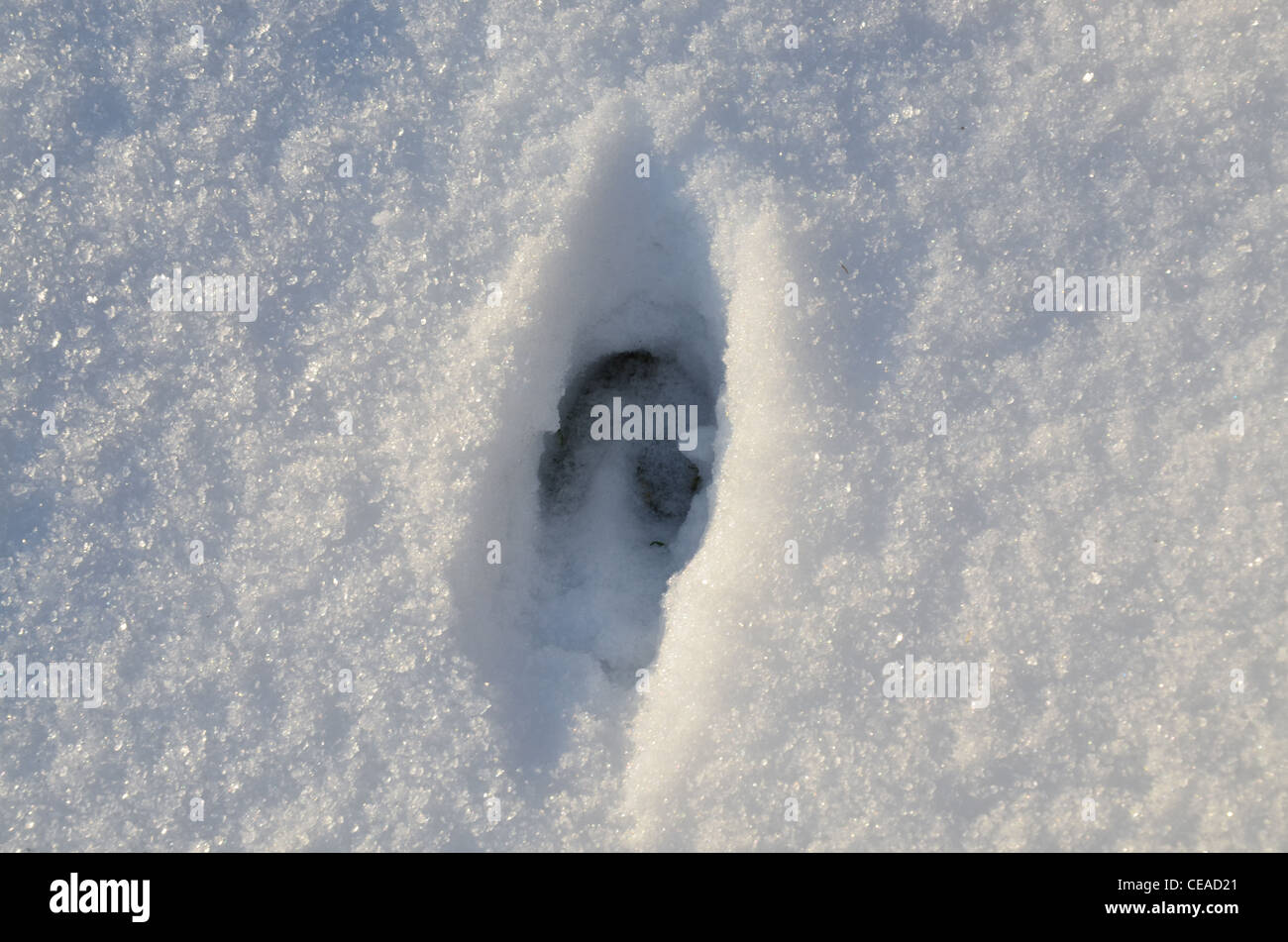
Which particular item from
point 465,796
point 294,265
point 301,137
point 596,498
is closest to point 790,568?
point 596,498

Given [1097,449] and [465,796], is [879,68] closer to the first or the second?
[1097,449]

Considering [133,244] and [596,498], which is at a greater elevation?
[133,244]

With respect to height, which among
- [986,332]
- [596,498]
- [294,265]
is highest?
[294,265]

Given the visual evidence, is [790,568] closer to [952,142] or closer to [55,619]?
[952,142]

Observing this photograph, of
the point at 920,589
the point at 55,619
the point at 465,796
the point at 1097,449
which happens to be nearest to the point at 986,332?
the point at 1097,449

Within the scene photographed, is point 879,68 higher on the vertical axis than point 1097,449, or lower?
higher
